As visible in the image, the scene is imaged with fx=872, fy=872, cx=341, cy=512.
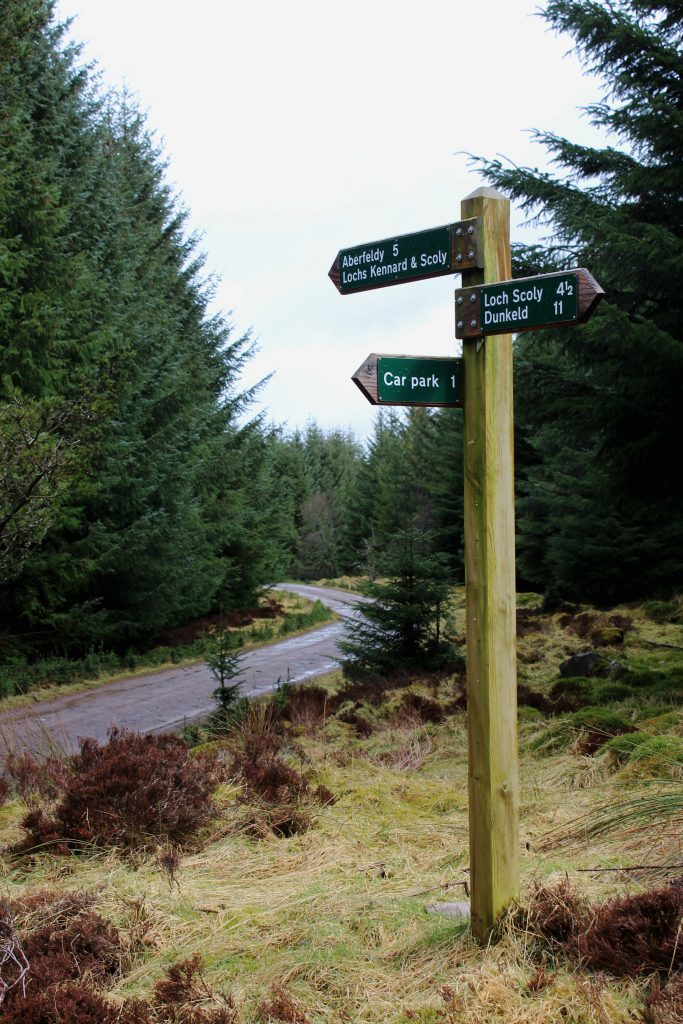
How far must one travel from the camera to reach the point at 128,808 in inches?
215

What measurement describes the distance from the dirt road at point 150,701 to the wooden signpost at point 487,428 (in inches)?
208

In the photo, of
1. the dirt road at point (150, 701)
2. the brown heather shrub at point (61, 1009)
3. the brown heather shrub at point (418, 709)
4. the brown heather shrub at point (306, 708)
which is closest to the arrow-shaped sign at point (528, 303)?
the brown heather shrub at point (61, 1009)

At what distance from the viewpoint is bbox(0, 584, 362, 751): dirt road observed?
11203 millimetres

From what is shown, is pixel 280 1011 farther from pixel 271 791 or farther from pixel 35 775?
pixel 35 775

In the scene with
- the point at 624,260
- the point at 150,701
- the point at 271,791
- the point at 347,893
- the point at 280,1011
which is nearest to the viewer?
the point at 280,1011

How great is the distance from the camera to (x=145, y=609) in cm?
1952

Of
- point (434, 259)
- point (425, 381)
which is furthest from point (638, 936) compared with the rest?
point (434, 259)

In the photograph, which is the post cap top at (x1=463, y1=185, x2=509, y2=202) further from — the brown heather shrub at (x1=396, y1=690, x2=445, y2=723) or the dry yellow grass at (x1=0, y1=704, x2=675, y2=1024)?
the brown heather shrub at (x1=396, y1=690, x2=445, y2=723)

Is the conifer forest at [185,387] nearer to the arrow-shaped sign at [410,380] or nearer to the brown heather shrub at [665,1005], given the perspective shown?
the arrow-shaped sign at [410,380]

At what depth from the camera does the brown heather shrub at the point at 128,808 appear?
5.29m

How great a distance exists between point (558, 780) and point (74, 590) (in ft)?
43.2

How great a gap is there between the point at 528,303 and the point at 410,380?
0.58m

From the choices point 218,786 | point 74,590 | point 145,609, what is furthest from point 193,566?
point 218,786

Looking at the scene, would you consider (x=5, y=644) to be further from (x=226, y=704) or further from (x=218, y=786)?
(x=218, y=786)
